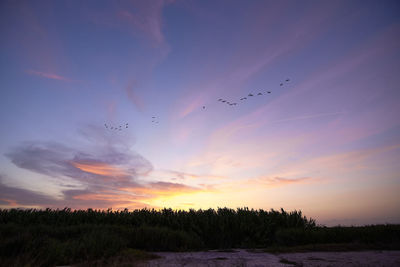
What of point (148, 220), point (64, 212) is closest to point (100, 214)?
point (64, 212)

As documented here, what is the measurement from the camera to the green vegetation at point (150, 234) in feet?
20.1

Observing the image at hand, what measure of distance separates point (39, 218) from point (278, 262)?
12.4 m

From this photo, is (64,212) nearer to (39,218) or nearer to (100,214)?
(39,218)

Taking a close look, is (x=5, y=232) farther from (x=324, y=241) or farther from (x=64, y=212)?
(x=324, y=241)

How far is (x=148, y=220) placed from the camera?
40.7 ft

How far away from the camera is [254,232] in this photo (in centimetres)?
1037

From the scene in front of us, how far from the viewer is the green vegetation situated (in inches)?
241

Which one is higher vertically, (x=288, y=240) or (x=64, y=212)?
(x=64, y=212)

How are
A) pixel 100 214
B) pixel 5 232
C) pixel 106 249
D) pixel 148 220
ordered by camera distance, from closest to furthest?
pixel 106 249 → pixel 5 232 → pixel 148 220 → pixel 100 214

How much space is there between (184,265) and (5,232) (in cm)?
750

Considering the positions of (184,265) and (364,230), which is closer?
(184,265)

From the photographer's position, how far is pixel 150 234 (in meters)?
8.52

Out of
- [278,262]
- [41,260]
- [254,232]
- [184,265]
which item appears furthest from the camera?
[254,232]

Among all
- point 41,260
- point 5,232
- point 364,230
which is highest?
point 364,230
